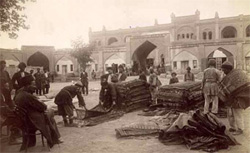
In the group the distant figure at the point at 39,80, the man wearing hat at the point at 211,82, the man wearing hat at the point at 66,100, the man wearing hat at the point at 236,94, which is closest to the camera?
the man wearing hat at the point at 236,94

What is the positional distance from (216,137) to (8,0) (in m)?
5.94

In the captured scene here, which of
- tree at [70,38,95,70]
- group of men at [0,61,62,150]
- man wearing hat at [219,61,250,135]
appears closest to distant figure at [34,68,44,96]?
group of men at [0,61,62,150]

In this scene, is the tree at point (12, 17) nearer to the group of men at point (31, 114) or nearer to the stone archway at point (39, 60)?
the group of men at point (31, 114)

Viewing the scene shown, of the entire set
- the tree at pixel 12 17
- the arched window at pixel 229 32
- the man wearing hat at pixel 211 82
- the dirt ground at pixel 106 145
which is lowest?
the dirt ground at pixel 106 145

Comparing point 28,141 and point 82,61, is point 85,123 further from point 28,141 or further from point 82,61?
point 82,61

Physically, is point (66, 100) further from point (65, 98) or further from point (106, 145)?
point (106, 145)

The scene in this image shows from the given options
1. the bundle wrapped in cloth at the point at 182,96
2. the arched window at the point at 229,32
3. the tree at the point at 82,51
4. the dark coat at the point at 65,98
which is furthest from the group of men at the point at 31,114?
the arched window at the point at 229,32

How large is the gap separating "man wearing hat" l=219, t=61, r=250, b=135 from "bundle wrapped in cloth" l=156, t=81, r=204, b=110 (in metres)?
2.35

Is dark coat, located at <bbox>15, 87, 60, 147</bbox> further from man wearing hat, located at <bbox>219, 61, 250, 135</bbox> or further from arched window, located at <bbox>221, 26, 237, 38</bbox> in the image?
arched window, located at <bbox>221, 26, 237, 38</bbox>

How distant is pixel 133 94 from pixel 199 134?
4.55 meters

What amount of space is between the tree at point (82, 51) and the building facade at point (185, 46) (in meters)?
1.29

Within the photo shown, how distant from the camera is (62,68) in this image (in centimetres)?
3400

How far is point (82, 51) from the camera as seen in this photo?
28.3 m

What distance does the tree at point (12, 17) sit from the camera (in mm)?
6945
